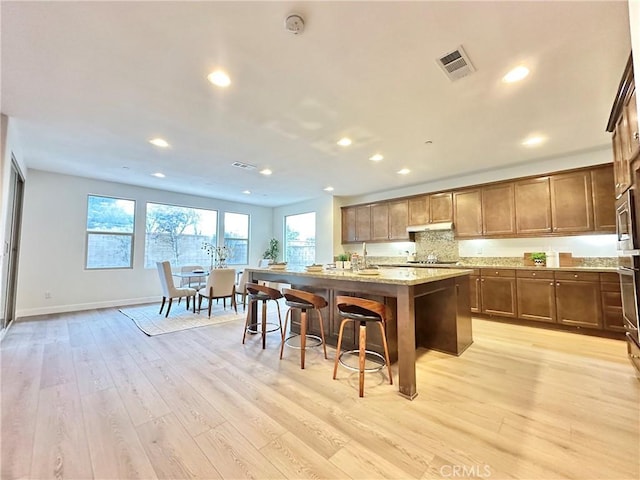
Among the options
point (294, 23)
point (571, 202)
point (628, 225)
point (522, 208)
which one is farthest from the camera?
point (522, 208)

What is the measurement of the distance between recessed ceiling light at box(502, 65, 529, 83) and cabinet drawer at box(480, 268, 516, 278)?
3.06 m

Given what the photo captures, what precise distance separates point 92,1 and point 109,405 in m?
2.70

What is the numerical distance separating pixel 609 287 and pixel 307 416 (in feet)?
14.1

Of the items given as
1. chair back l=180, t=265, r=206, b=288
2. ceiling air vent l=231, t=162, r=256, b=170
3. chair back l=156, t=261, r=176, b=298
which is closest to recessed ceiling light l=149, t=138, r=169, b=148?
ceiling air vent l=231, t=162, r=256, b=170

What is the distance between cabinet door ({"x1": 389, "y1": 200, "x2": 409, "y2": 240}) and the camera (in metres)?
5.95

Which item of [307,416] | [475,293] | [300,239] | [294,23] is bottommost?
[307,416]

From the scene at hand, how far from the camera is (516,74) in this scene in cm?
222

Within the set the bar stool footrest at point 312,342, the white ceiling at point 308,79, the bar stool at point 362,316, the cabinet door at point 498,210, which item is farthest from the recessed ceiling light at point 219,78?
the cabinet door at point 498,210

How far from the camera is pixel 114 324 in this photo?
166 inches

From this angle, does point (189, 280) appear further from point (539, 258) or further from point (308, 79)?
Answer: point (539, 258)

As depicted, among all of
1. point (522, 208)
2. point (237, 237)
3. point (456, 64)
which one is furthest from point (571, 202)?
point (237, 237)

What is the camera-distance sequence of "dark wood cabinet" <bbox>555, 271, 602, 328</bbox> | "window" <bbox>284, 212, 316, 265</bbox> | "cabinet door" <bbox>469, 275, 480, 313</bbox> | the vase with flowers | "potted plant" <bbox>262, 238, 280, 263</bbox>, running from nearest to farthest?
"dark wood cabinet" <bbox>555, 271, 602, 328</bbox> → "cabinet door" <bbox>469, 275, 480, 313</bbox> → the vase with flowers → "window" <bbox>284, 212, 316, 265</bbox> → "potted plant" <bbox>262, 238, 280, 263</bbox>

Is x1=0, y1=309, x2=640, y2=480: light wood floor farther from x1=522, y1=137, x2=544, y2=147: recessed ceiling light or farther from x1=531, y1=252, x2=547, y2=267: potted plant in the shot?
x1=522, y1=137, x2=544, y2=147: recessed ceiling light

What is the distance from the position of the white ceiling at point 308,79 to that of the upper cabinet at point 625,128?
0.37ft
